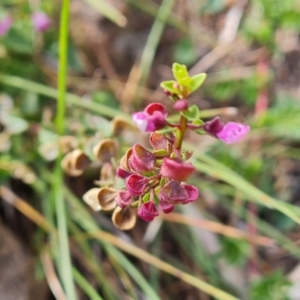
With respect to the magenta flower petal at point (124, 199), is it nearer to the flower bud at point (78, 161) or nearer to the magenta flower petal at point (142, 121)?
the magenta flower petal at point (142, 121)

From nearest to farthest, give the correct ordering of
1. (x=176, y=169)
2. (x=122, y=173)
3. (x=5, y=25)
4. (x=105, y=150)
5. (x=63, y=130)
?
(x=176, y=169) < (x=122, y=173) < (x=105, y=150) < (x=63, y=130) < (x=5, y=25)

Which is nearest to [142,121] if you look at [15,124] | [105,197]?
[105,197]

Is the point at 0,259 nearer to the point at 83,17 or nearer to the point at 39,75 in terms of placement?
the point at 39,75

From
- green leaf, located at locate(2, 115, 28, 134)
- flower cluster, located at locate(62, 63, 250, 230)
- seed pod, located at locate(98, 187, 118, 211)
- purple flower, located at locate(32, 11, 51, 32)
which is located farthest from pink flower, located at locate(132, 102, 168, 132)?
purple flower, located at locate(32, 11, 51, 32)

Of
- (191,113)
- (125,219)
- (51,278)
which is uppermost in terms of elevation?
(191,113)

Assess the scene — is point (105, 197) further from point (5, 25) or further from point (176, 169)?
point (5, 25)

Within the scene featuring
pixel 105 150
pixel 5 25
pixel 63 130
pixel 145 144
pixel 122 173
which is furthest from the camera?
pixel 145 144

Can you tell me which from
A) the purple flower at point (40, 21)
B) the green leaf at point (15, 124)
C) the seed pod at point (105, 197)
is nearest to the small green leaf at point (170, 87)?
the seed pod at point (105, 197)

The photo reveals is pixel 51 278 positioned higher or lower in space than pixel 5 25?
lower
